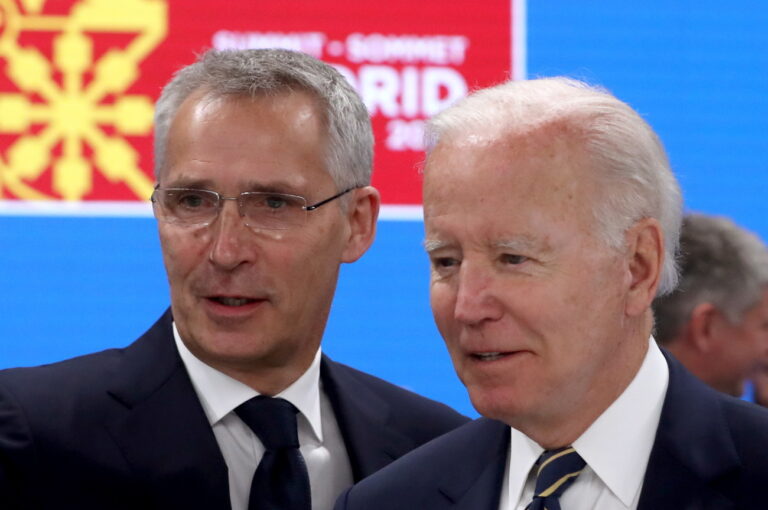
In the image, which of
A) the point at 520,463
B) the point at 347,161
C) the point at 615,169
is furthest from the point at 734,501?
the point at 347,161

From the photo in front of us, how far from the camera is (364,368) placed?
4.16 meters

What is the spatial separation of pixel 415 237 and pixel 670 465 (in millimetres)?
2179

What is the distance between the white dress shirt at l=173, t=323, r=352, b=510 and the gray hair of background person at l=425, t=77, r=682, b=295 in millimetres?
739

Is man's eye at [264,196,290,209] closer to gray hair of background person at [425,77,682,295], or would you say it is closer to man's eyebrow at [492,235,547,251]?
gray hair of background person at [425,77,682,295]

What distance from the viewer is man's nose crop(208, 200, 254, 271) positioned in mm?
2514

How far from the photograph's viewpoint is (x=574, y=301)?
6.73 ft

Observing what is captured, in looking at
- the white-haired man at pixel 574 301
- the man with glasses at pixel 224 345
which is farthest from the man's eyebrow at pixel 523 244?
the man with glasses at pixel 224 345

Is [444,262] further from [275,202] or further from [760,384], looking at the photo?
[760,384]

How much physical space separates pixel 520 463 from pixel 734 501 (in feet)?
1.18

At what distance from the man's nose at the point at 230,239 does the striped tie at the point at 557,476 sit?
0.74 m

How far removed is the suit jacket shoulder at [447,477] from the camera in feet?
7.36

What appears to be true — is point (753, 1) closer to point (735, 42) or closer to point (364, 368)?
point (735, 42)

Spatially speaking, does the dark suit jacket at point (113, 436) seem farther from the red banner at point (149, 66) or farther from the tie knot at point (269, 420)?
the red banner at point (149, 66)

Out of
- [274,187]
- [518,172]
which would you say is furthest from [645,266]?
[274,187]
